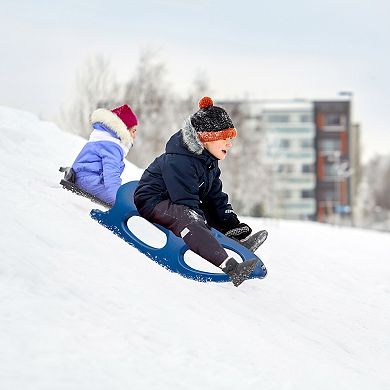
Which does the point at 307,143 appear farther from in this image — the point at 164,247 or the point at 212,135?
the point at 164,247

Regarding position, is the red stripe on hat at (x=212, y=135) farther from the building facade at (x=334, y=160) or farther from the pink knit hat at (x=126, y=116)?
the building facade at (x=334, y=160)

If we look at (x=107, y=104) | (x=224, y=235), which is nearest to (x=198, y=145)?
(x=224, y=235)

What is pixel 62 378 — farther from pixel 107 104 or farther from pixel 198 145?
pixel 107 104

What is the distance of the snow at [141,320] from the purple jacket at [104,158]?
0.26m

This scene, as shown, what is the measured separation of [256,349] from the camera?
3.07m

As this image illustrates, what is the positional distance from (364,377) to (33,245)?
1.68 m

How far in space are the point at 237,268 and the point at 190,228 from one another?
14.5 inches

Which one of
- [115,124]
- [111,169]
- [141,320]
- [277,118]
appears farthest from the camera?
[277,118]

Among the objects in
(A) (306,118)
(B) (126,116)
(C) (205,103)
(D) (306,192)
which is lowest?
(D) (306,192)

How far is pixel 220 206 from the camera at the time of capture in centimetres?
460

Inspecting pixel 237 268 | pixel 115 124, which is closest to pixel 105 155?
pixel 115 124

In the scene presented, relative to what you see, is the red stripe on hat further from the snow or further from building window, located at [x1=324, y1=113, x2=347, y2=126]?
building window, located at [x1=324, y1=113, x2=347, y2=126]

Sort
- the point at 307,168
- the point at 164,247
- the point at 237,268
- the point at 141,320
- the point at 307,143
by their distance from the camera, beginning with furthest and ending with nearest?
the point at 307,168 → the point at 307,143 → the point at 164,247 → the point at 237,268 → the point at 141,320

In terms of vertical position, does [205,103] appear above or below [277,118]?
above
